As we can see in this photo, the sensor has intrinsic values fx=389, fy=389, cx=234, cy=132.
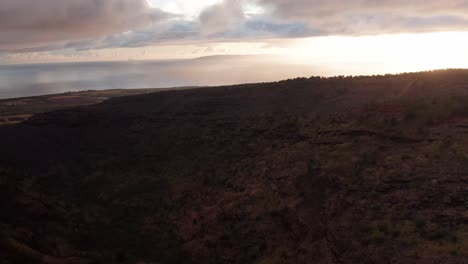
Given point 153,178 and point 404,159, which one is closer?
point 404,159

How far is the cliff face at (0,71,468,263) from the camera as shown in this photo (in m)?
14.6

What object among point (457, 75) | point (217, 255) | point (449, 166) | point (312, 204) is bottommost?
point (217, 255)

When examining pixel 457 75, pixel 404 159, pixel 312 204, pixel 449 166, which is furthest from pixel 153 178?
pixel 457 75

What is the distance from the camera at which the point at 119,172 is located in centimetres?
2828

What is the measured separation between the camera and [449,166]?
16219 millimetres

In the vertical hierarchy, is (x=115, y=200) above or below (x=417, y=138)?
below

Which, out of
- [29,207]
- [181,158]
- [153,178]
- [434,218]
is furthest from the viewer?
[181,158]

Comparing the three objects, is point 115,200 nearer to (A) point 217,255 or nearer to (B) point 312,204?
(A) point 217,255

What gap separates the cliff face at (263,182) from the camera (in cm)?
1463

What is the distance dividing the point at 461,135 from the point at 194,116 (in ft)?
68.9

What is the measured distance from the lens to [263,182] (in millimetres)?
21219

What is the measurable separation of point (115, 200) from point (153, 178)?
122 inches

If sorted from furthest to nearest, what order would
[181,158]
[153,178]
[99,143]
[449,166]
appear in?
[99,143]
[181,158]
[153,178]
[449,166]

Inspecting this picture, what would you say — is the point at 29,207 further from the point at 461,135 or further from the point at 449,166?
the point at 461,135
